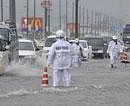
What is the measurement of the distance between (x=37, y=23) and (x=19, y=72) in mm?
59078

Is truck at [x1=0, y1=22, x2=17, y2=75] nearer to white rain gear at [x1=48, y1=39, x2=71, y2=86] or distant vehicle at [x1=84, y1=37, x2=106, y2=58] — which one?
white rain gear at [x1=48, y1=39, x2=71, y2=86]

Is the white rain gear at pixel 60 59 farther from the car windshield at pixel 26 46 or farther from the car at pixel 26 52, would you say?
the car windshield at pixel 26 46

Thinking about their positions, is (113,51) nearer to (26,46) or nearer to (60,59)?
(26,46)

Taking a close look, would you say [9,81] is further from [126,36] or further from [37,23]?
[37,23]

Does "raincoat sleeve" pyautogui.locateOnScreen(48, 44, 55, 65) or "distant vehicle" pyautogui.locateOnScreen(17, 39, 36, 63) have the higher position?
"raincoat sleeve" pyautogui.locateOnScreen(48, 44, 55, 65)

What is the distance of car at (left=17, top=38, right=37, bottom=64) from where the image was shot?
3751 centimetres

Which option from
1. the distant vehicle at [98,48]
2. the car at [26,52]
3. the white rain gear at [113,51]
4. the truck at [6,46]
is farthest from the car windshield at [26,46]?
the distant vehicle at [98,48]

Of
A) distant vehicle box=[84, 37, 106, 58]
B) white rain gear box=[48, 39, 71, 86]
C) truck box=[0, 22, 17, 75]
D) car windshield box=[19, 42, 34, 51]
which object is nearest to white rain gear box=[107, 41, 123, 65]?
truck box=[0, 22, 17, 75]

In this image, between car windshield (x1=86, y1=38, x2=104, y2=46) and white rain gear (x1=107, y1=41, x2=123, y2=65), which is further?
car windshield (x1=86, y1=38, x2=104, y2=46)

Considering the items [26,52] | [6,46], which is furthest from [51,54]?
[26,52]

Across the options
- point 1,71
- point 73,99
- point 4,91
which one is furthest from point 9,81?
point 73,99

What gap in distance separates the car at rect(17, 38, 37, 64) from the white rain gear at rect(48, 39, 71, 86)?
53.7 feet

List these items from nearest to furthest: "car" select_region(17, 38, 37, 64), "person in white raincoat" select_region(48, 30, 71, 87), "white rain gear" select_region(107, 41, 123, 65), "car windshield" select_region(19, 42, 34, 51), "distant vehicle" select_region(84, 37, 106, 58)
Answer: "person in white raincoat" select_region(48, 30, 71, 87) → "white rain gear" select_region(107, 41, 123, 65) → "car" select_region(17, 38, 37, 64) → "car windshield" select_region(19, 42, 34, 51) → "distant vehicle" select_region(84, 37, 106, 58)

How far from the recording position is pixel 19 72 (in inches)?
1182
